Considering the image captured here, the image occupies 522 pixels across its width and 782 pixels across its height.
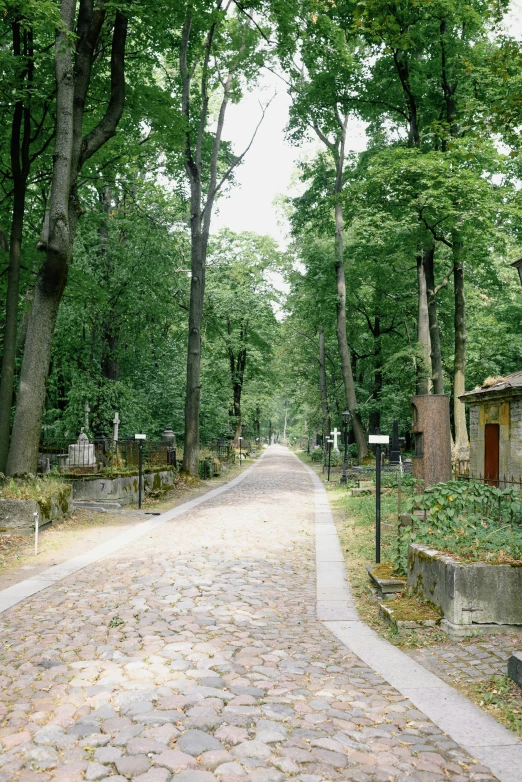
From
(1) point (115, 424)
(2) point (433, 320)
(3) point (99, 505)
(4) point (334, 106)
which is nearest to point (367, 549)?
(3) point (99, 505)

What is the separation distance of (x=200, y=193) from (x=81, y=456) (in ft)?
36.7

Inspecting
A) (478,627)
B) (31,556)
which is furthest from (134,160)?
(478,627)

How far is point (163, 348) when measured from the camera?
991 inches

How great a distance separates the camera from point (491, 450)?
1380cm

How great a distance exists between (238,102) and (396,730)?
24.3 meters

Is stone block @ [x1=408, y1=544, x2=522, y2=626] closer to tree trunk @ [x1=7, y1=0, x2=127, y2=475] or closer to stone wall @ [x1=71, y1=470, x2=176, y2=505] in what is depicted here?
tree trunk @ [x1=7, y1=0, x2=127, y2=475]

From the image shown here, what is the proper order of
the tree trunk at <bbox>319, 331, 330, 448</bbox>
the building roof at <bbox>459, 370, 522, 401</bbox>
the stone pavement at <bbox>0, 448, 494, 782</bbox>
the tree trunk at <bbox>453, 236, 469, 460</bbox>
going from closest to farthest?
the stone pavement at <bbox>0, 448, 494, 782</bbox>
the building roof at <bbox>459, 370, 522, 401</bbox>
the tree trunk at <bbox>453, 236, 469, 460</bbox>
the tree trunk at <bbox>319, 331, 330, 448</bbox>

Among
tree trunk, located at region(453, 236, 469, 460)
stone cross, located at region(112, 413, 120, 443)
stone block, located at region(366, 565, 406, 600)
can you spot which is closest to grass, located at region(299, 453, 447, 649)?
stone block, located at region(366, 565, 406, 600)

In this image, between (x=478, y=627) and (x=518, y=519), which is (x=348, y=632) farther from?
(x=518, y=519)

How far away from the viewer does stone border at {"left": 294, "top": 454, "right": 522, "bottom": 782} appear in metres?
3.43

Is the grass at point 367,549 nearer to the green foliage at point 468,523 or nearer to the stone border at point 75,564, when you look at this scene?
the green foliage at point 468,523

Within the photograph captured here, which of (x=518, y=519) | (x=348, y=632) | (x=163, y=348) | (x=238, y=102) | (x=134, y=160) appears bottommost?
(x=348, y=632)

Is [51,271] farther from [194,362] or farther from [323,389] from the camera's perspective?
[323,389]

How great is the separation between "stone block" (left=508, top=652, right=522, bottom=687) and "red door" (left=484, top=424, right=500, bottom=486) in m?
9.60
